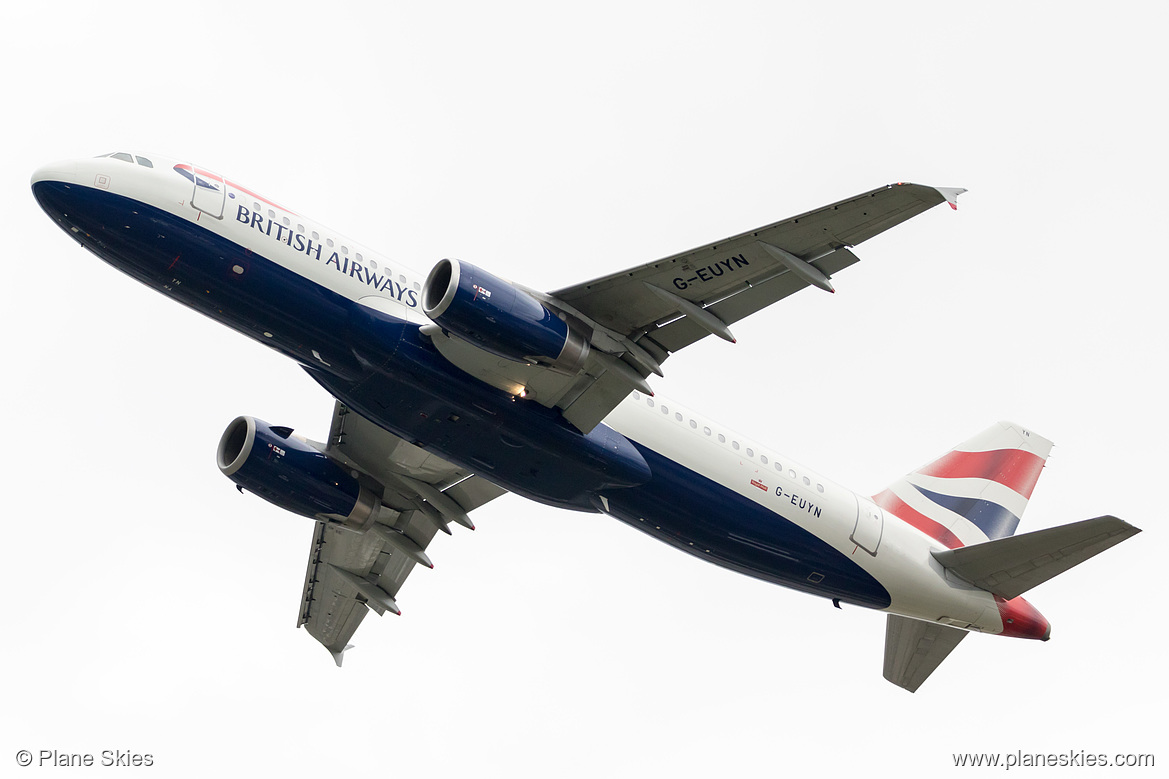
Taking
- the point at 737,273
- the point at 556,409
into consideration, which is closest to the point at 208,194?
the point at 556,409

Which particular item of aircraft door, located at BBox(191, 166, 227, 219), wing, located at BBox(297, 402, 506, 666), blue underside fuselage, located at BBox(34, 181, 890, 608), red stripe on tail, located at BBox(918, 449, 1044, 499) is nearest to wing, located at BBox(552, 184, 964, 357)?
blue underside fuselage, located at BBox(34, 181, 890, 608)

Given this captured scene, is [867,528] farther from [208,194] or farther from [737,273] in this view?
[208,194]

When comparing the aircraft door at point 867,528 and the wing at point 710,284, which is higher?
the wing at point 710,284

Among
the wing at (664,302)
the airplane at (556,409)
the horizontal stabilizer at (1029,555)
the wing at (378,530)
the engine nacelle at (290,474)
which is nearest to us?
the wing at (664,302)

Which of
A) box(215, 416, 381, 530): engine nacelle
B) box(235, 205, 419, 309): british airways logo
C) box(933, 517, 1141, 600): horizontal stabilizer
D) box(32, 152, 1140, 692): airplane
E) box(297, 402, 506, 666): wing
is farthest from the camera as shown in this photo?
box(297, 402, 506, 666): wing

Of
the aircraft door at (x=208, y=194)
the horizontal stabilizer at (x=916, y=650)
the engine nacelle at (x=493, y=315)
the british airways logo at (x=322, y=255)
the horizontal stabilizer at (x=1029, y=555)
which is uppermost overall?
the aircraft door at (x=208, y=194)

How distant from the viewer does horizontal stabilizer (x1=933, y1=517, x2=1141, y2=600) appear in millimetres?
26016

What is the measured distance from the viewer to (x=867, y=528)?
28.2 m

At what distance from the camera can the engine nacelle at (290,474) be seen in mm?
28859

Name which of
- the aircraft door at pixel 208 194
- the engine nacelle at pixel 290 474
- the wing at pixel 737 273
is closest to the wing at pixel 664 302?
the wing at pixel 737 273

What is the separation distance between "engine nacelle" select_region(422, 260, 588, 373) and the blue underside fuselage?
154cm

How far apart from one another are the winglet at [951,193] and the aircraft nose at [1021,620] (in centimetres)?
1234

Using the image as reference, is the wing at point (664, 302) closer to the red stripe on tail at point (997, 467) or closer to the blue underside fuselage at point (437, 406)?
the blue underside fuselage at point (437, 406)

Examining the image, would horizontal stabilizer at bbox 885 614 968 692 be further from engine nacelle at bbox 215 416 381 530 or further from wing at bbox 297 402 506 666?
engine nacelle at bbox 215 416 381 530
